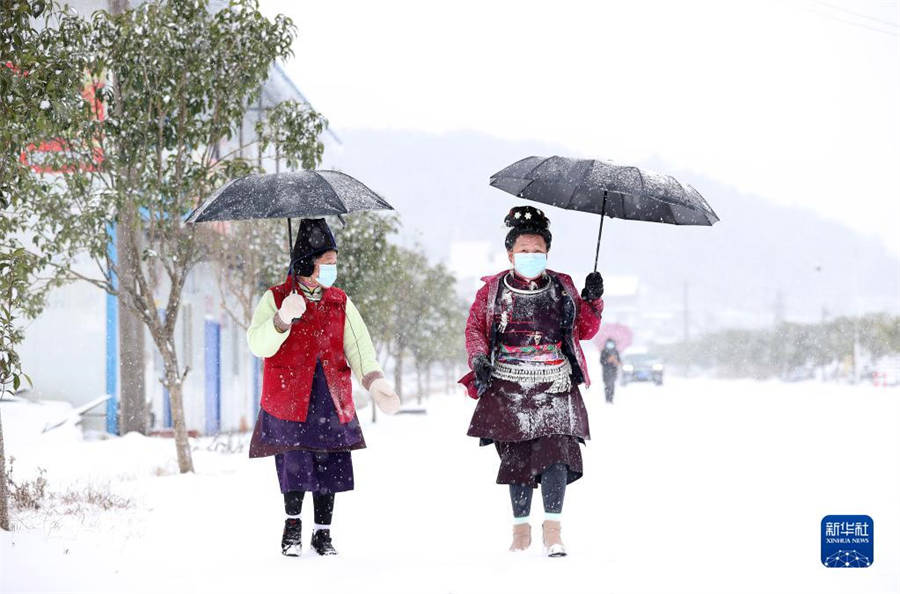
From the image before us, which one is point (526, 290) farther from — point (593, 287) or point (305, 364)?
point (305, 364)

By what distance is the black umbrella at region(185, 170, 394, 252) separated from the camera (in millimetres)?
5484

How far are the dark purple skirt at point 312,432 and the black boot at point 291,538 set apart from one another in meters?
0.37

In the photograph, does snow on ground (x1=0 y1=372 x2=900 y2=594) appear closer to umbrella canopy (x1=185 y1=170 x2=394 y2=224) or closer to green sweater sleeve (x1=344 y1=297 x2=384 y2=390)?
green sweater sleeve (x1=344 y1=297 x2=384 y2=390)

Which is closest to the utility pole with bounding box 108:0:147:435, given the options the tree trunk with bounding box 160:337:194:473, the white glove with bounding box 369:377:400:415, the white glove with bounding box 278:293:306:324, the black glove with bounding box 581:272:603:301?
the tree trunk with bounding box 160:337:194:473

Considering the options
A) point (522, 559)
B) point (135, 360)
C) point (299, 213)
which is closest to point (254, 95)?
point (299, 213)

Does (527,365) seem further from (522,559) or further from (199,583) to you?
(199,583)

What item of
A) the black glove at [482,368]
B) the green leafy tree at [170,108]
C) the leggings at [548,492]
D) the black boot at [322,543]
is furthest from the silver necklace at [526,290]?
the green leafy tree at [170,108]

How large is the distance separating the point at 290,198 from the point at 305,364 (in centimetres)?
88

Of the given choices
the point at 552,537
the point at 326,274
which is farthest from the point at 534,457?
the point at 326,274

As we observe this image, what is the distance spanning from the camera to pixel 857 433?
1636 cm

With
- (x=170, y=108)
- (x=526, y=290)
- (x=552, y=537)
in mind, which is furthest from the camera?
(x=170, y=108)

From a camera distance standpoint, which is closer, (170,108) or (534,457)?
(534,457)

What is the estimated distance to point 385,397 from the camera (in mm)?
5812

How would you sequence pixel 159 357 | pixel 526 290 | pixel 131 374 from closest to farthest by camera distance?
pixel 526 290
pixel 131 374
pixel 159 357
